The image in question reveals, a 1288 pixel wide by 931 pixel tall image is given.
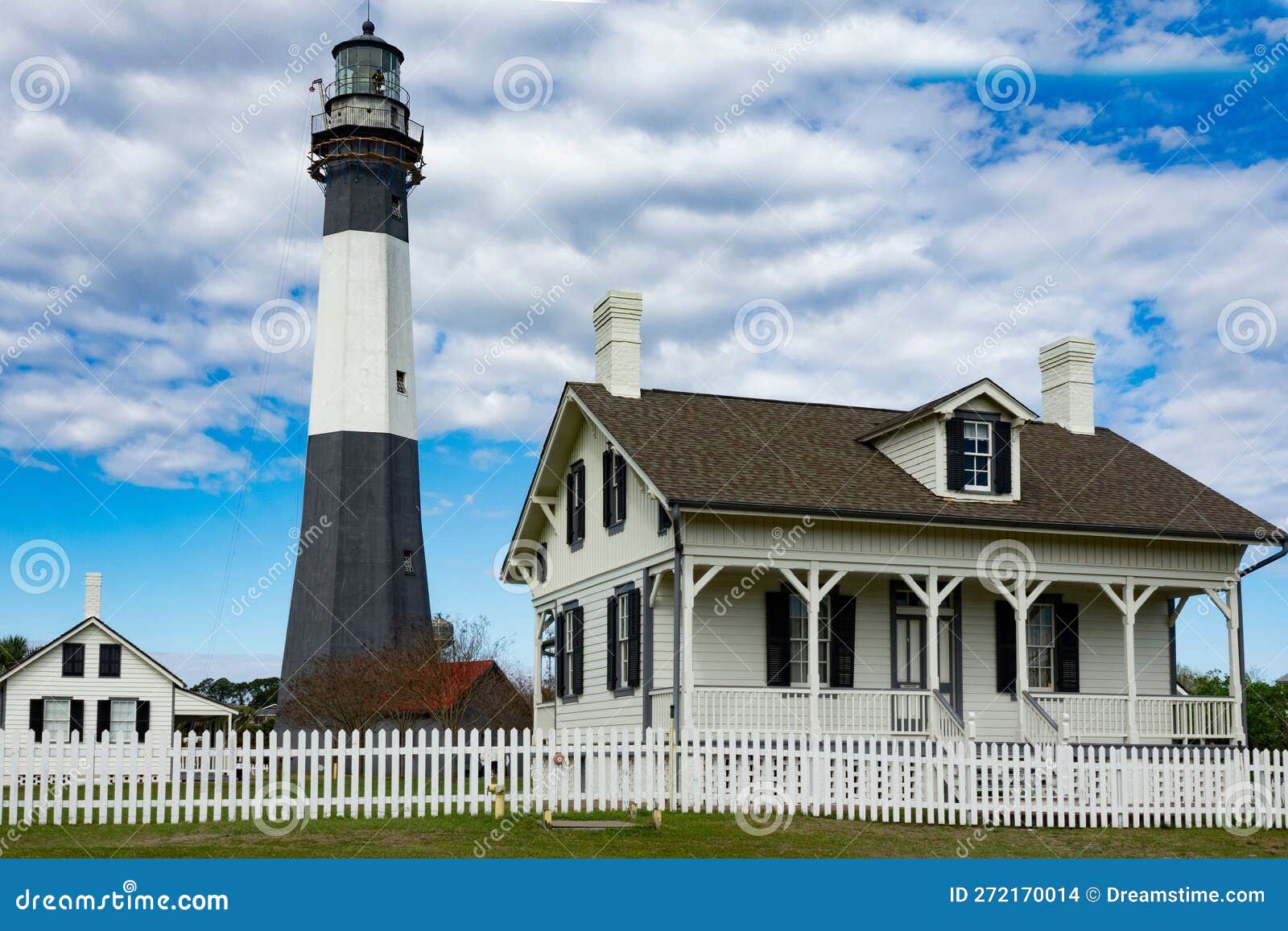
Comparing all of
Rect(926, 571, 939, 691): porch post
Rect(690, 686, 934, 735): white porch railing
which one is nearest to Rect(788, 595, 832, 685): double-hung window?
Rect(690, 686, 934, 735): white porch railing

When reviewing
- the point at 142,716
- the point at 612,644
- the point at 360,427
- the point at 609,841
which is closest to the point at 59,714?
the point at 142,716

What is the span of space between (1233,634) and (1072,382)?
6.43 m

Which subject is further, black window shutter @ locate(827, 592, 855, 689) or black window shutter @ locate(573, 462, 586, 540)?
black window shutter @ locate(573, 462, 586, 540)

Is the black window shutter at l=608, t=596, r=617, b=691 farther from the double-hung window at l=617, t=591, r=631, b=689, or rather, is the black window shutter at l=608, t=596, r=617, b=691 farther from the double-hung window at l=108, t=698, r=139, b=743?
the double-hung window at l=108, t=698, r=139, b=743

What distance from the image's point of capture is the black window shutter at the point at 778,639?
21906 millimetres

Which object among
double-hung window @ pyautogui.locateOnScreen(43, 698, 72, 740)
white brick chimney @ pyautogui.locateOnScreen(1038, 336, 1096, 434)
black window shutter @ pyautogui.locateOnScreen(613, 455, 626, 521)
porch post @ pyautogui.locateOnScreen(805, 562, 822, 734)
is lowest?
double-hung window @ pyautogui.locateOnScreen(43, 698, 72, 740)

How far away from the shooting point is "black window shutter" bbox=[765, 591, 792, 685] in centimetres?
2191

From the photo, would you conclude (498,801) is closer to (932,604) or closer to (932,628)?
(932,628)

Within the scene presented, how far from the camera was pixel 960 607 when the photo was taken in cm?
2317

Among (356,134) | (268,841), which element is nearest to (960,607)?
(268,841)

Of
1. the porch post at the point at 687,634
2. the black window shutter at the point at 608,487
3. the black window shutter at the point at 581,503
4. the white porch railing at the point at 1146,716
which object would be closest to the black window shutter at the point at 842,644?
the white porch railing at the point at 1146,716

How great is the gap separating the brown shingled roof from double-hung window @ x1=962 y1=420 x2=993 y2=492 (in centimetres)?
59

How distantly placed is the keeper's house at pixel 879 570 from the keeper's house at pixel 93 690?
20592mm

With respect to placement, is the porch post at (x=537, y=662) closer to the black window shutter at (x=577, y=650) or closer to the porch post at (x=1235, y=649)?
the black window shutter at (x=577, y=650)
